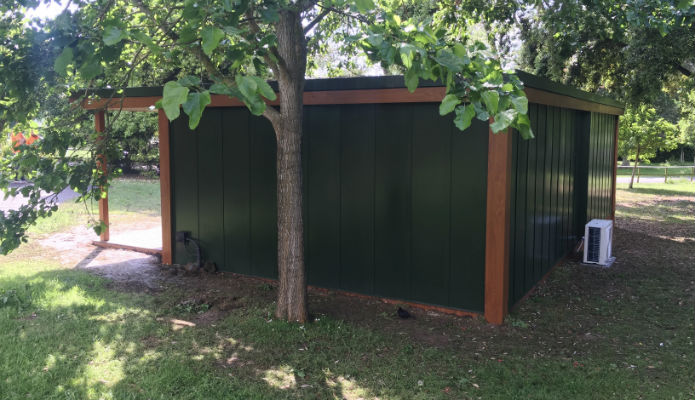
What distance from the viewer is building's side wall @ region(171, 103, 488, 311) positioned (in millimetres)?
5559

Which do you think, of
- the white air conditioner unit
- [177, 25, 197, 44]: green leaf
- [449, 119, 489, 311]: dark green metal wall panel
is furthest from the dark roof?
[177, 25, 197, 44]: green leaf

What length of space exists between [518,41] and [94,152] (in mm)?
13700

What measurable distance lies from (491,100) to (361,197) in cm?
340

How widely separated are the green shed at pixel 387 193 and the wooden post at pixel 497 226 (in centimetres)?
1

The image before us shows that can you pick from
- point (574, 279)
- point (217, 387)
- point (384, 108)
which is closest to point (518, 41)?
point (574, 279)

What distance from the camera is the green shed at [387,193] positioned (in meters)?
5.48

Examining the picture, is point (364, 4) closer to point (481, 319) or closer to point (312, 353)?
point (312, 353)

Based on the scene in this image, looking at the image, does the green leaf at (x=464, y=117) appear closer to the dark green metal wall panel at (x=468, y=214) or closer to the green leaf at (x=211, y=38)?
the green leaf at (x=211, y=38)

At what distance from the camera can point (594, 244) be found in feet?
26.2

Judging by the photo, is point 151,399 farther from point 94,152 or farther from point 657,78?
point 657,78

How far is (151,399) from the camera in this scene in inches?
149

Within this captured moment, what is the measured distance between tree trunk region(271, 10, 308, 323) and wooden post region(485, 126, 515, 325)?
1805 millimetres

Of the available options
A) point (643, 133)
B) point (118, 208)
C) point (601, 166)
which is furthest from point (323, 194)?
point (643, 133)

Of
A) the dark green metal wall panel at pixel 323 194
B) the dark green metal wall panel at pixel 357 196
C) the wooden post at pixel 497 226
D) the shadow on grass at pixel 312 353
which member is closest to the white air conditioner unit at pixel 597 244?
the shadow on grass at pixel 312 353
